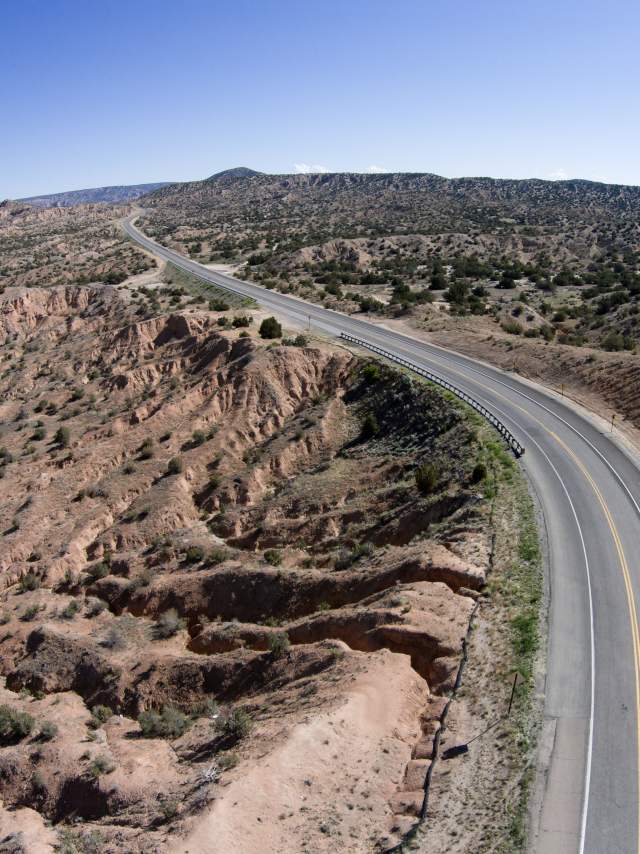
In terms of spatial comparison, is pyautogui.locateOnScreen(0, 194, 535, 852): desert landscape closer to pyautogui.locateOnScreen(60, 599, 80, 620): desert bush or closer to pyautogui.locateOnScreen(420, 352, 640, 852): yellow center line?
pyautogui.locateOnScreen(60, 599, 80, 620): desert bush

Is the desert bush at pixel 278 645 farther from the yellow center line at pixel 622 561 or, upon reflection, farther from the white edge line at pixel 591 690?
the yellow center line at pixel 622 561

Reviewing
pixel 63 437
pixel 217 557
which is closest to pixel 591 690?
pixel 217 557

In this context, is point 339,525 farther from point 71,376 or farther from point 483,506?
point 71,376

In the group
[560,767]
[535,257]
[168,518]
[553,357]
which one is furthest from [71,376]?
[535,257]

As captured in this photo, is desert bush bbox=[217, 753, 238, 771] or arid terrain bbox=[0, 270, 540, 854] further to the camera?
desert bush bbox=[217, 753, 238, 771]

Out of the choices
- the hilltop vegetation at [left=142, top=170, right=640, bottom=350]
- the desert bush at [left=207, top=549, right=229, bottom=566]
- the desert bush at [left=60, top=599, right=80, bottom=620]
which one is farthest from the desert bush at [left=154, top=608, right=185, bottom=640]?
the hilltop vegetation at [left=142, top=170, right=640, bottom=350]

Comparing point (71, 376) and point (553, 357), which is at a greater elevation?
point (553, 357)
